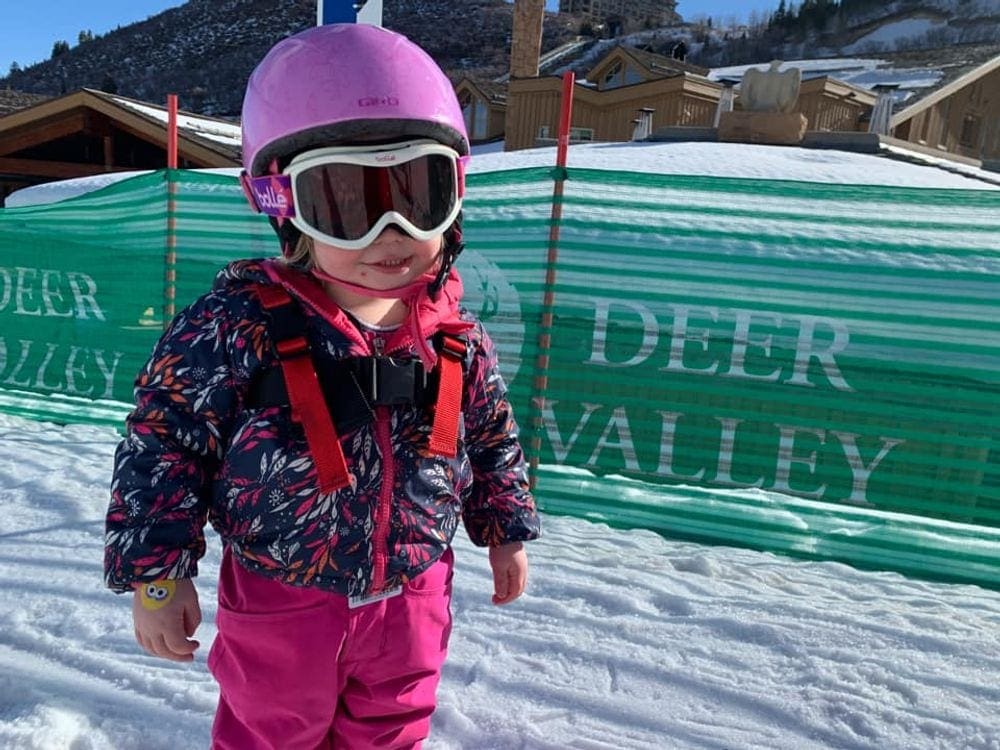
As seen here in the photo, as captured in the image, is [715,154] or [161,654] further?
[715,154]

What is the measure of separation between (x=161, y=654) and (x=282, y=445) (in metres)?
0.48

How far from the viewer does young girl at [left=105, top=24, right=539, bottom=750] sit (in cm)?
143

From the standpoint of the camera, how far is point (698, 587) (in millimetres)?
3338

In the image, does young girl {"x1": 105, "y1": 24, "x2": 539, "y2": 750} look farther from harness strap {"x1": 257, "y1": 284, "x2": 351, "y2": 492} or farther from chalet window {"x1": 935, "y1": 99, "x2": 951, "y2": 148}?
chalet window {"x1": 935, "y1": 99, "x2": 951, "y2": 148}

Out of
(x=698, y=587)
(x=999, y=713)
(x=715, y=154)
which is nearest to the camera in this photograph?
(x=999, y=713)

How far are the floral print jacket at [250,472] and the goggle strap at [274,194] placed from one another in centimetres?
12

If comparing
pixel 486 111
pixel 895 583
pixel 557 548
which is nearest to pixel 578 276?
pixel 557 548

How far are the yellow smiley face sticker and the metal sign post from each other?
2.18 meters

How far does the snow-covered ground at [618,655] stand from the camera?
7.50 feet

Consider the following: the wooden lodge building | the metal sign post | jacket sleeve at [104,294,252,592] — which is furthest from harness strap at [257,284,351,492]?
the wooden lodge building

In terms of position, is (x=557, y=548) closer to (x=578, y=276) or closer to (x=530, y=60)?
(x=578, y=276)

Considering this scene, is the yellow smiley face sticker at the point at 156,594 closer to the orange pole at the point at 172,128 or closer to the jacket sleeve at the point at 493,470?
the jacket sleeve at the point at 493,470

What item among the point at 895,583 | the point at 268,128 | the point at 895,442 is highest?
the point at 268,128

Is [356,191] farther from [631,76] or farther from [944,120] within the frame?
[631,76]
